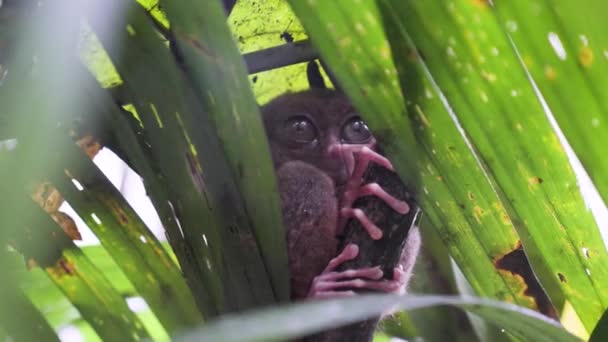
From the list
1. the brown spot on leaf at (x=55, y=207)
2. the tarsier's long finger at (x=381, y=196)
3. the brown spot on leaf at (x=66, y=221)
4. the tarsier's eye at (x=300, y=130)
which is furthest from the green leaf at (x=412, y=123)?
the tarsier's eye at (x=300, y=130)

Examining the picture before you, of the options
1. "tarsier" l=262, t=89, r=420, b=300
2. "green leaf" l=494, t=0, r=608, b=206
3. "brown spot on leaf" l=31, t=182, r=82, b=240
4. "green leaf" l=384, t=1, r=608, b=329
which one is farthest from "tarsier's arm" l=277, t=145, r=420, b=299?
"brown spot on leaf" l=31, t=182, r=82, b=240

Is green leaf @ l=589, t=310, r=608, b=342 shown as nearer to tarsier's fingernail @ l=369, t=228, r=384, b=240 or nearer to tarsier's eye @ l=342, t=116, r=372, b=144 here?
tarsier's fingernail @ l=369, t=228, r=384, b=240

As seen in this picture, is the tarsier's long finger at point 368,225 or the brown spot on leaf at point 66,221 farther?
the brown spot on leaf at point 66,221

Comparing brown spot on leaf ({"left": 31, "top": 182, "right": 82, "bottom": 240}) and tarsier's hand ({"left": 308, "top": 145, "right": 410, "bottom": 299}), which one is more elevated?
brown spot on leaf ({"left": 31, "top": 182, "right": 82, "bottom": 240})

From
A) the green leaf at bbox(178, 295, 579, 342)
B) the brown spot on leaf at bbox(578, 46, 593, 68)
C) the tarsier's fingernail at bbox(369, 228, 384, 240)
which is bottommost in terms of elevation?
the tarsier's fingernail at bbox(369, 228, 384, 240)

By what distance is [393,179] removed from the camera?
1.41 meters

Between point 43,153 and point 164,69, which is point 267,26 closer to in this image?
point 164,69

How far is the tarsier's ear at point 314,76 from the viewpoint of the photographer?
2.45m

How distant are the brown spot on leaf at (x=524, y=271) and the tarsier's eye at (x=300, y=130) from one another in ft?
4.50

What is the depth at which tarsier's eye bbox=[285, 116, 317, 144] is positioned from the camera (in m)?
2.65

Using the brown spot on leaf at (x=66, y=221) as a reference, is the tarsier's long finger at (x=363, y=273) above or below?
below

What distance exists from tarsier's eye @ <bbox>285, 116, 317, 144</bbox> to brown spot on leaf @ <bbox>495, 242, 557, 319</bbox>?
1.37 meters

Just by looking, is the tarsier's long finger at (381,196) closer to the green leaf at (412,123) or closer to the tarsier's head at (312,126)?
the green leaf at (412,123)

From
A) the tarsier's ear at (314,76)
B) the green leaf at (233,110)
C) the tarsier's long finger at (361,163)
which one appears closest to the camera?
the green leaf at (233,110)
